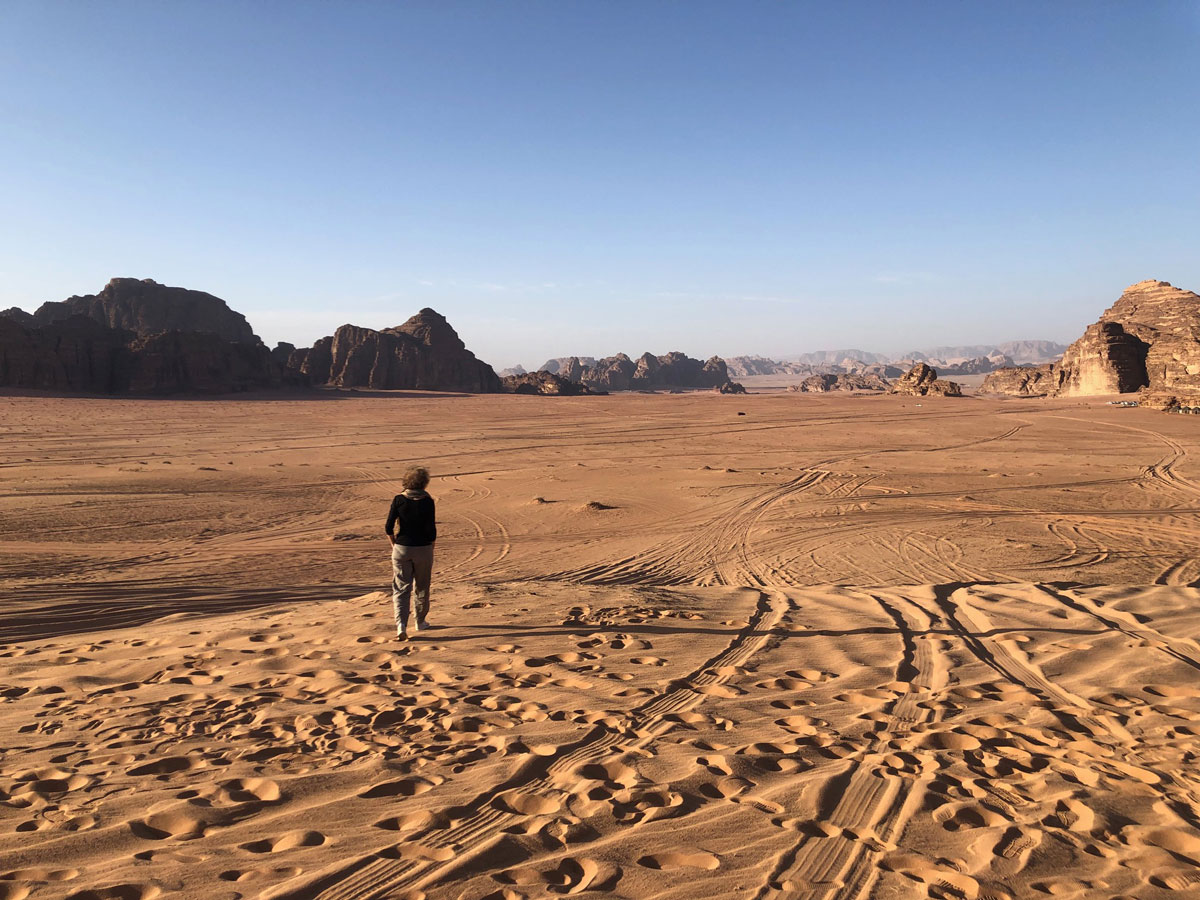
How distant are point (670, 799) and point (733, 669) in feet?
6.97

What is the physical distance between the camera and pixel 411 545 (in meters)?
6.34

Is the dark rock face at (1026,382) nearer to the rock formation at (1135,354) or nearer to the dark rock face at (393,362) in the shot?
the rock formation at (1135,354)

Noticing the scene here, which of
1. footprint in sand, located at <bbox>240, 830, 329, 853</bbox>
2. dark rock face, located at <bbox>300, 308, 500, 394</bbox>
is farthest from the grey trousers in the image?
dark rock face, located at <bbox>300, 308, 500, 394</bbox>

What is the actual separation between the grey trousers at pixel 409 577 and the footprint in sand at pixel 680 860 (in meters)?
3.77

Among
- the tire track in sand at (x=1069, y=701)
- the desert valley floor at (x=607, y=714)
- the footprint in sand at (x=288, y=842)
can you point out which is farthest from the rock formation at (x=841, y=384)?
the footprint in sand at (x=288, y=842)

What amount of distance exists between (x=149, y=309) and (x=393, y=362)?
28313 mm

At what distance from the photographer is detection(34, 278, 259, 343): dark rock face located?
76812 mm

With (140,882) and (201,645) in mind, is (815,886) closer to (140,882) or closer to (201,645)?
(140,882)

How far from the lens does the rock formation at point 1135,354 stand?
166 feet

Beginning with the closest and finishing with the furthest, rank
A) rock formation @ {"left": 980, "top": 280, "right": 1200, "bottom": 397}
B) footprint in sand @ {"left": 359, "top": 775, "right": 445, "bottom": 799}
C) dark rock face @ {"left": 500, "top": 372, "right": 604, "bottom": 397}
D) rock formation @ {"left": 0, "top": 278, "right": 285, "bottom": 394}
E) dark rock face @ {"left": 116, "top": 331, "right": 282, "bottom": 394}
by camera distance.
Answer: footprint in sand @ {"left": 359, "top": 775, "right": 445, "bottom": 799}
rock formation @ {"left": 980, "top": 280, "right": 1200, "bottom": 397}
rock formation @ {"left": 0, "top": 278, "right": 285, "bottom": 394}
dark rock face @ {"left": 116, "top": 331, "right": 282, "bottom": 394}
dark rock face @ {"left": 500, "top": 372, "right": 604, "bottom": 397}

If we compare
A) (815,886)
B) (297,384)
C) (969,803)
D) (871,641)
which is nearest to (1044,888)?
(969,803)

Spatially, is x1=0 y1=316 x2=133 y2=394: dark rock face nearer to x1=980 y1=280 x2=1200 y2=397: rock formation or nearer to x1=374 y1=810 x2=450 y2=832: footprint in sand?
x1=374 y1=810 x2=450 y2=832: footprint in sand

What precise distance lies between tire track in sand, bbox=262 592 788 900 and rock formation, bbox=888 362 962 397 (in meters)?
72.9

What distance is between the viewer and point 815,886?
9.37ft
